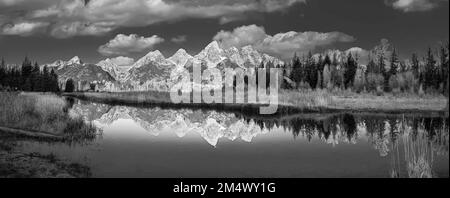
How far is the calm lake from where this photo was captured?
16.5m

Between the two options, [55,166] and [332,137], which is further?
[332,137]

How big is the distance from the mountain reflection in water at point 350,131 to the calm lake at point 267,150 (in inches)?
1.8

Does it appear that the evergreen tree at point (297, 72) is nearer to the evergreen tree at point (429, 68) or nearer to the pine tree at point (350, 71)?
the pine tree at point (350, 71)

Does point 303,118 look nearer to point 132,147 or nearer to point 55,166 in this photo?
point 132,147

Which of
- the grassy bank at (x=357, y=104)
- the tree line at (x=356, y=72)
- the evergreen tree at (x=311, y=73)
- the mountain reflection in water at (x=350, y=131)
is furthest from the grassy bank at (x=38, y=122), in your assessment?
the evergreen tree at (x=311, y=73)

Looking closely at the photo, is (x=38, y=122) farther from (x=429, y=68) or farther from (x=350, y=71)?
(x=350, y=71)

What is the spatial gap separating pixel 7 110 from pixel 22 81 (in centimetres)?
10663

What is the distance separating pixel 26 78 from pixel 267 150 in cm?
12222

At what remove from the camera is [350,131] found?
28.1 m

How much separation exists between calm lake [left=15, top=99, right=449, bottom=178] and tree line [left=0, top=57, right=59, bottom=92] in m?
97.8

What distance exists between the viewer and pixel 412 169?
1511cm

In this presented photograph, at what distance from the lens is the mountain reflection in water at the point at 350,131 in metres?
18.5
